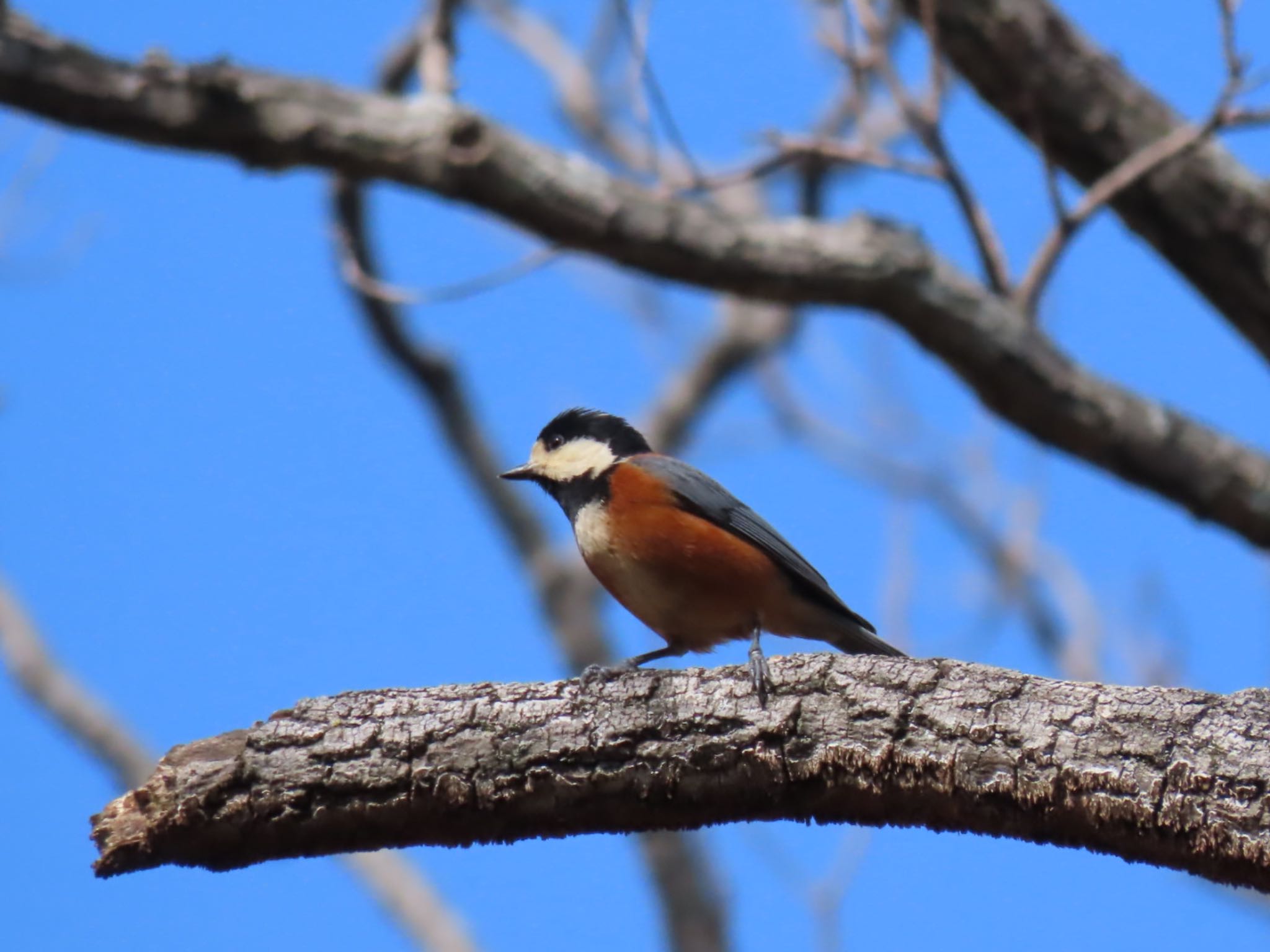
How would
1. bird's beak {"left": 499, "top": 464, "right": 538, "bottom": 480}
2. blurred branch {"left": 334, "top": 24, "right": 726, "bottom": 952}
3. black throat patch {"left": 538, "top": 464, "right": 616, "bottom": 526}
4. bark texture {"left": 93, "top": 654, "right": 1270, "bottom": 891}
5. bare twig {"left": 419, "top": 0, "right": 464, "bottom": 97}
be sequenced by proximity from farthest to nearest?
blurred branch {"left": 334, "top": 24, "right": 726, "bottom": 952}, bare twig {"left": 419, "top": 0, "right": 464, "bottom": 97}, bird's beak {"left": 499, "top": 464, "right": 538, "bottom": 480}, black throat patch {"left": 538, "top": 464, "right": 616, "bottom": 526}, bark texture {"left": 93, "top": 654, "right": 1270, "bottom": 891}

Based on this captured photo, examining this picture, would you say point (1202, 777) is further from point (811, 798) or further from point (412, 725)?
point (412, 725)

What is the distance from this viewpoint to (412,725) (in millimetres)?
3750

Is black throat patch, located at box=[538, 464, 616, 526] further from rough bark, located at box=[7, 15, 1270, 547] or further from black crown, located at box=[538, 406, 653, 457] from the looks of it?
rough bark, located at box=[7, 15, 1270, 547]

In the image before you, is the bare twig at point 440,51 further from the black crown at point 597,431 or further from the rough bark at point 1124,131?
the rough bark at point 1124,131

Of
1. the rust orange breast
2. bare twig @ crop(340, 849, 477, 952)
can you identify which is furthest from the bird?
bare twig @ crop(340, 849, 477, 952)

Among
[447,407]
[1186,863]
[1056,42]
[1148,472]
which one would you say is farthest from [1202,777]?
[447,407]

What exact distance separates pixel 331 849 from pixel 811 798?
1285mm

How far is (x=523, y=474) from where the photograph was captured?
684 cm

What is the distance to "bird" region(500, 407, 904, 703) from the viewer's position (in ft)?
18.1

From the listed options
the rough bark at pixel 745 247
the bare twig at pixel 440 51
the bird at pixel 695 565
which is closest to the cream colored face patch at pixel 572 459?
the bird at pixel 695 565

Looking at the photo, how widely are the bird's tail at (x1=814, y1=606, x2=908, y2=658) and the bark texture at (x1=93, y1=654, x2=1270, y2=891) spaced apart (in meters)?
1.99

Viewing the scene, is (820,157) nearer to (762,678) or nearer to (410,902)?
(762,678)

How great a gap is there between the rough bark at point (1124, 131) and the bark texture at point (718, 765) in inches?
160

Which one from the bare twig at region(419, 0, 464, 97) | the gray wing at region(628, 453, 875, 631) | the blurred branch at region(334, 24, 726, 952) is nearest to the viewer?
the gray wing at region(628, 453, 875, 631)
